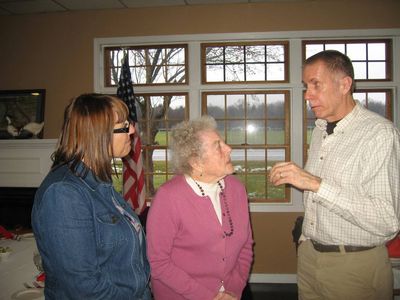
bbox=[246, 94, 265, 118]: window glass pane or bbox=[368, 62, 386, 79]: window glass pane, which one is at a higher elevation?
bbox=[368, 62, 386, 79]: window glass pane

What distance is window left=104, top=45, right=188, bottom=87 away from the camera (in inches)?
161

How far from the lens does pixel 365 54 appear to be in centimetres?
390

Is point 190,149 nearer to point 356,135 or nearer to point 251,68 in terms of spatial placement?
point 356,135

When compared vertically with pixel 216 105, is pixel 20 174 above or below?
below

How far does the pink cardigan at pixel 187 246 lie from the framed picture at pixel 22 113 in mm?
3418

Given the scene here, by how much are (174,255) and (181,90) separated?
2.85 meters

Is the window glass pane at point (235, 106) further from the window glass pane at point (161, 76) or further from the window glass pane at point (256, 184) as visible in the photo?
the window glass pane at point (161, 76)

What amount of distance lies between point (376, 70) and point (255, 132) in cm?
178

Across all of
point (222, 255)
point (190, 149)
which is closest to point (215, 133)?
point (190, 149)

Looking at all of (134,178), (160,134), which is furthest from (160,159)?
(134,178)

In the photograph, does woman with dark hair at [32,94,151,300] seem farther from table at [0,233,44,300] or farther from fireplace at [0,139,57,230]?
fireplace at [0,139,57,230]

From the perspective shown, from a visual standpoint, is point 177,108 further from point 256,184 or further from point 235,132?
point 256,184

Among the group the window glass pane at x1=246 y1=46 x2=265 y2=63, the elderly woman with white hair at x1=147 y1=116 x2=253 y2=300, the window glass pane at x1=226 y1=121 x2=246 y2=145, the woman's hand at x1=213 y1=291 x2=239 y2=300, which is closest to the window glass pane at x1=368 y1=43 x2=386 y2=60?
the window glass pane at x1=246 y1=46 x2=265 y2=63

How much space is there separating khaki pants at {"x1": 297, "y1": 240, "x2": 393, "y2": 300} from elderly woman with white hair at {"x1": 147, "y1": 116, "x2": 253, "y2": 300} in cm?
40
